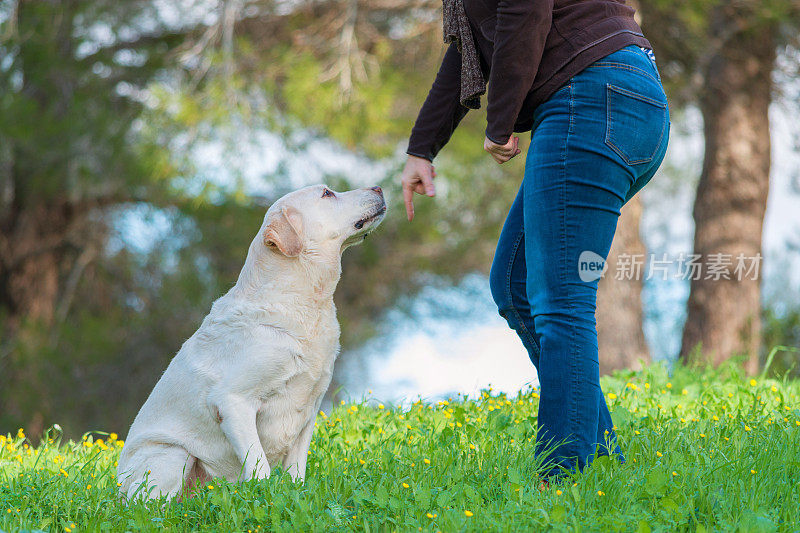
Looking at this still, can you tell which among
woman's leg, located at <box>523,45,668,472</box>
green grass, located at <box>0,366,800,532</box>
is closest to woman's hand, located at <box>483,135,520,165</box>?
woman's leg, located at <box>523,45,668,472</box>

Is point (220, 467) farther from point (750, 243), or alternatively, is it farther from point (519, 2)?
point (750, 243)

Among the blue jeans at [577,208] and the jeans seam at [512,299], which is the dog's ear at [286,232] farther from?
the blue jeans at [577,208]

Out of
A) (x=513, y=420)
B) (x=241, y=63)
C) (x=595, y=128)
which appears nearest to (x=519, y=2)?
(x=595, y=128)

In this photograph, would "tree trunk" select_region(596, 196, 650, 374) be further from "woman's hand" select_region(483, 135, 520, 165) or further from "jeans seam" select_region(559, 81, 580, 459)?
"jeans seam" select_region(559, 81, 580, 459)

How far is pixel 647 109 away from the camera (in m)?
2.70

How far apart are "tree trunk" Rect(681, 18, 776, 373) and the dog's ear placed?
5681mm

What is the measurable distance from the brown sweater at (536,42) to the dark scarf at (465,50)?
5 cm

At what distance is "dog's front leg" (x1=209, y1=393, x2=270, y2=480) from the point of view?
9.67 feet

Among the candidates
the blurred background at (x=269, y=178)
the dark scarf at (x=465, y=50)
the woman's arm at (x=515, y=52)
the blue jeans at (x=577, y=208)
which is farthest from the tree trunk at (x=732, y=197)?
the woman's arm at (x=515, y=52)

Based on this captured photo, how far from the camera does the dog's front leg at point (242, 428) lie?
2947mm

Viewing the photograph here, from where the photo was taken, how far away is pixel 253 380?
3035mm

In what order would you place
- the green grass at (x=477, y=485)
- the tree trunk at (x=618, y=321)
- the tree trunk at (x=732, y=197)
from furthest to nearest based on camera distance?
the tree trunk at (x=732, y=197) < the tree trunk at (x=618, y=321) < the green grass at (x=477, y=485)

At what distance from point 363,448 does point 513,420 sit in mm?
717

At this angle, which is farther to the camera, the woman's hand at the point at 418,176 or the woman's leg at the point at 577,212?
the woman's hand at the point at 418,176
